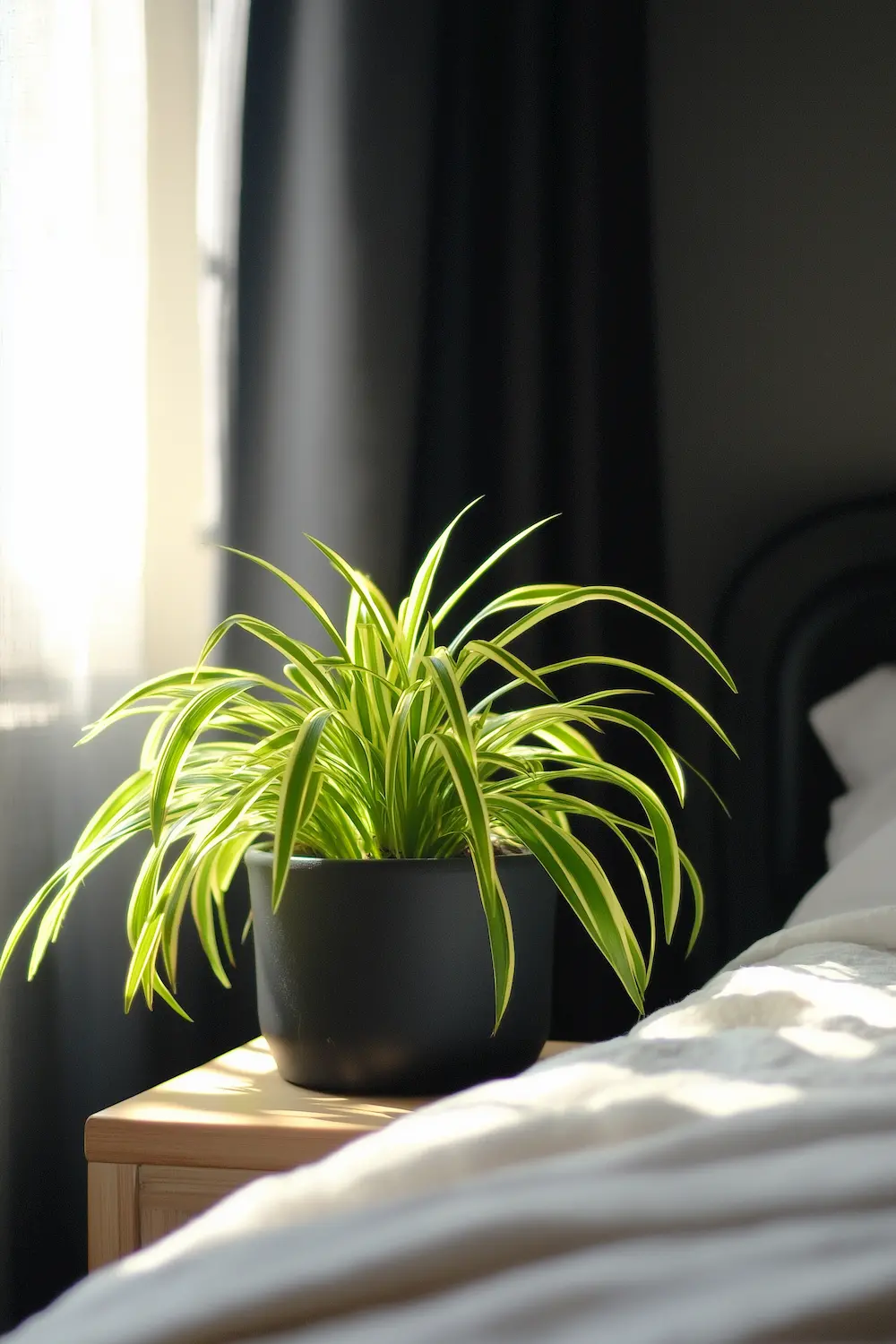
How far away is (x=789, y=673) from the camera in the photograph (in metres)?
1.67

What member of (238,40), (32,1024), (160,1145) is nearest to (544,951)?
(160,1145)

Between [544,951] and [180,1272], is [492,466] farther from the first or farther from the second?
[180,1272]

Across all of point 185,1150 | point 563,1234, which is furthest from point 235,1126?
point 563,1234

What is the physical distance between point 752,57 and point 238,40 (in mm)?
705

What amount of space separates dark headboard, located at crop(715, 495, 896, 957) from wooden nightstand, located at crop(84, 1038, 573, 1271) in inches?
29.3

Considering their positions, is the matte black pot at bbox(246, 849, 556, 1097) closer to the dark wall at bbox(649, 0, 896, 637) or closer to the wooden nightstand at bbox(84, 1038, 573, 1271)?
the wooden nightstand at bbox(84, 1038, 573, 1271)

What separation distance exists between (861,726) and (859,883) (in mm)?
321

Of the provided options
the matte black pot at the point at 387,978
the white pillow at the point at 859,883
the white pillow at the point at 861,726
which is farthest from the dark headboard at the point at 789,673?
the matte black pot at the point at 387,978

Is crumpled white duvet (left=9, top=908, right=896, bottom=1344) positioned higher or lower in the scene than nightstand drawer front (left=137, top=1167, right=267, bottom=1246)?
higher

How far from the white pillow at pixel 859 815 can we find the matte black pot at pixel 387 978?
55 cm

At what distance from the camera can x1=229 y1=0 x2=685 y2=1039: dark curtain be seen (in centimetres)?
171

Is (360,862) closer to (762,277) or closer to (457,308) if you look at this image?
(457,308)

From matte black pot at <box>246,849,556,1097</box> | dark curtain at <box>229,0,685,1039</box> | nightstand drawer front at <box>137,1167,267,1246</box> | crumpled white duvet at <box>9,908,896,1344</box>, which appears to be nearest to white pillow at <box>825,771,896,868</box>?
dark curtain at <box>229,0,685,1039</box>

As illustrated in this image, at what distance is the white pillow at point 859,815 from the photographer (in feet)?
4.93
